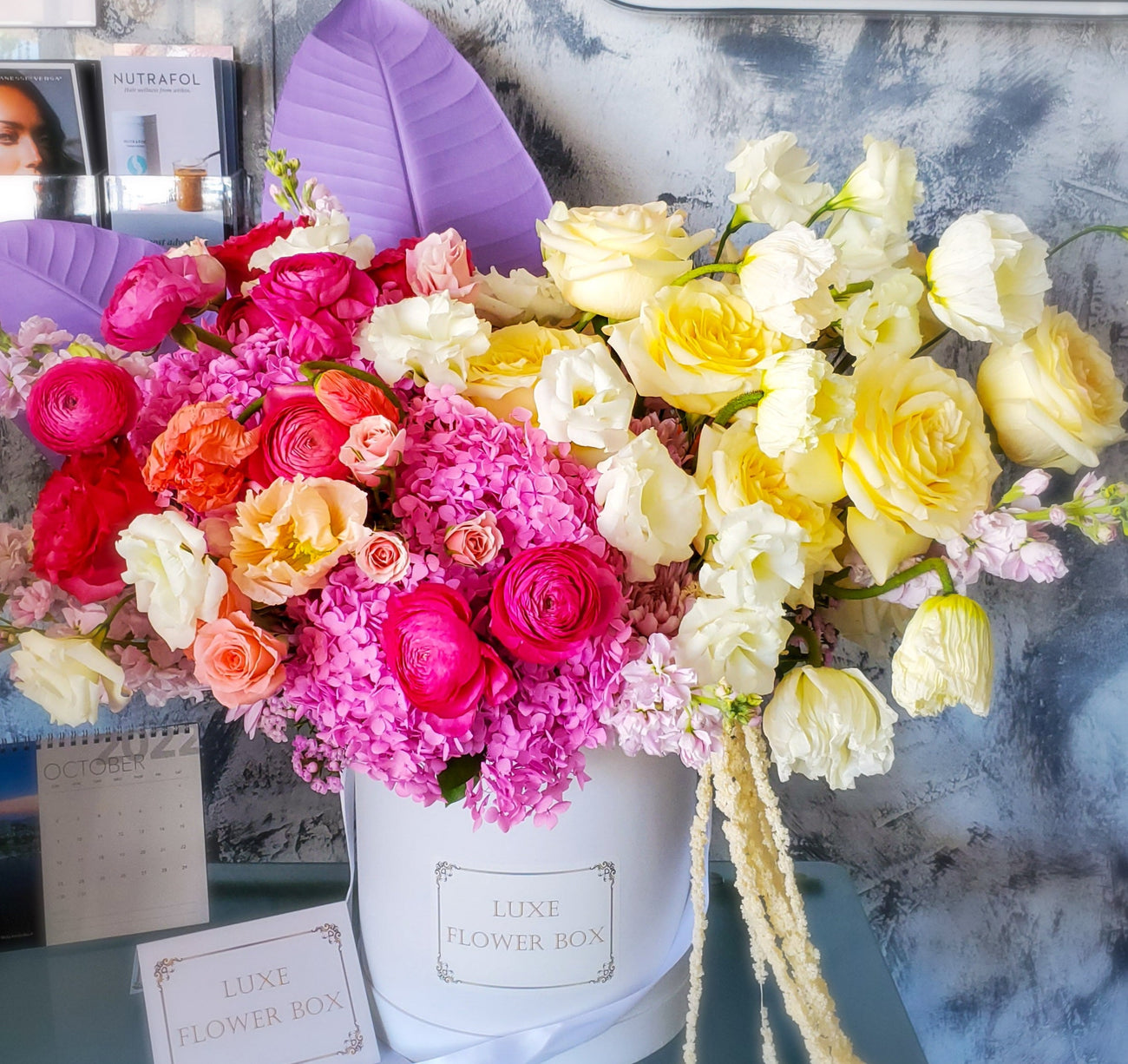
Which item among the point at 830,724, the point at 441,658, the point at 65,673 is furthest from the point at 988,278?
the point at 65,673

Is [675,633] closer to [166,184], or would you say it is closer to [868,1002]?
[868,1002]

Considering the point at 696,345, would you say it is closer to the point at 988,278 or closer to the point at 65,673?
the point at 988,278

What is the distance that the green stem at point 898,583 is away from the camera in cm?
66

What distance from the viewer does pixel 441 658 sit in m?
0.57

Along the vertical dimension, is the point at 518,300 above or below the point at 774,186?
below

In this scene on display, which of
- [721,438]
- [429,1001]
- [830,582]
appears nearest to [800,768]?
[830,582]

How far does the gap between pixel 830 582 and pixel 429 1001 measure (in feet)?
1.50

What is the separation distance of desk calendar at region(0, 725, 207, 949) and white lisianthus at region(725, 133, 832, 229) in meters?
0.68

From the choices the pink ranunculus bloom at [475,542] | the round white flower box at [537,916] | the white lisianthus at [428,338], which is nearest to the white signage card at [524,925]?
the round white flower box at [537,916]

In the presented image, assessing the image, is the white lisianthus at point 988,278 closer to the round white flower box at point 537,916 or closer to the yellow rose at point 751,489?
the yellow rose at point 751,489

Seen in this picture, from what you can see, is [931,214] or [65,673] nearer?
[65,673]

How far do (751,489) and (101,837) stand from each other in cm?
68

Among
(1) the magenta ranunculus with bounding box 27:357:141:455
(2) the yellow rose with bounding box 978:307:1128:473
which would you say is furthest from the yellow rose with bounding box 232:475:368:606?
(2) the yellow rose with bounding box 978:307:1128:473

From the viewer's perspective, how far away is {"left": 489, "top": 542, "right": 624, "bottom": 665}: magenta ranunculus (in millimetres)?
580
